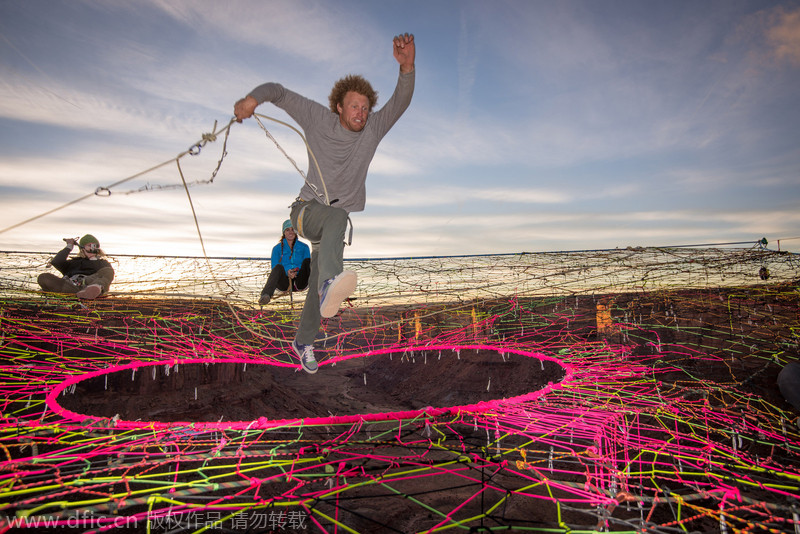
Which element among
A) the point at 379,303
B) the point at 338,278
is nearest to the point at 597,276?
the point at 379,303

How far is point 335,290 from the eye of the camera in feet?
12.9

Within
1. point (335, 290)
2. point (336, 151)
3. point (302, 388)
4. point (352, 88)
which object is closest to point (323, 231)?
point (335, 290)

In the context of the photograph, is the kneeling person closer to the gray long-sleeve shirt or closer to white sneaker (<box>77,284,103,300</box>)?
white sneaker (<box>77,284,103,300</box>)

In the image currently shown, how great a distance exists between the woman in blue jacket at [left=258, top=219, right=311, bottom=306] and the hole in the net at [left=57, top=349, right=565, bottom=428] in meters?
2.69

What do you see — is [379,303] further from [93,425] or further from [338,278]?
[93,425]

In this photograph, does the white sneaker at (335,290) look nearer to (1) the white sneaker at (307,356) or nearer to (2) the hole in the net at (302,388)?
(1) the white sneaker at (307,356)

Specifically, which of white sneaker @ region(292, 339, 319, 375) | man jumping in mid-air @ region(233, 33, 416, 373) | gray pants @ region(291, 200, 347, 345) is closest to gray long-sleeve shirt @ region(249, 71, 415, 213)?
man jumping in mid-air @ region(233, 33, 416, 373)

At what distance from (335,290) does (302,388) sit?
2014 centimetres

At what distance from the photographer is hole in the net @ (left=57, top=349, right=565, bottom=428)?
12234 millimetres

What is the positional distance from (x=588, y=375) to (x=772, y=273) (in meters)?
6.24

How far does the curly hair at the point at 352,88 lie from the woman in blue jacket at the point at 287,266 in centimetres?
322

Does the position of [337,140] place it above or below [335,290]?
above

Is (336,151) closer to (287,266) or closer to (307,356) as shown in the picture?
(307,356)

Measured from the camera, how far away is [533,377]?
56.5 feet
